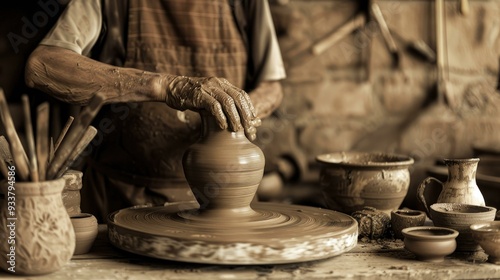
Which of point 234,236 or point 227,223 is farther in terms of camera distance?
point 227,223

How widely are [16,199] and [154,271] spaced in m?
0.37

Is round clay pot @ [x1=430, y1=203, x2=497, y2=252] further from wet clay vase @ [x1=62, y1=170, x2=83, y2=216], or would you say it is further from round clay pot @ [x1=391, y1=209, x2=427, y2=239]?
wet clay vase @ [x1=62, y1=170, x2=83, y2=216]

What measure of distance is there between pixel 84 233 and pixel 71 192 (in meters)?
0.19

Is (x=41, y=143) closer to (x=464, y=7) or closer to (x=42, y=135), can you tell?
(x=42, y=135)

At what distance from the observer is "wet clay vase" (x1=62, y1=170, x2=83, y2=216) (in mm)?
2027

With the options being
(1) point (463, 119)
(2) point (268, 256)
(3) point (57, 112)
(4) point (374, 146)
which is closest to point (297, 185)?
(4) point (374, 146)

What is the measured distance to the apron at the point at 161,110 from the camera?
2.77 meters

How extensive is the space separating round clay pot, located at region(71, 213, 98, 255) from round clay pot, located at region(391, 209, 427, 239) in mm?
857

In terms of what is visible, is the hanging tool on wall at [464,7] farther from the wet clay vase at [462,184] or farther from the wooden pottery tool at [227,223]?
the wooden pottery tool at [227,223]

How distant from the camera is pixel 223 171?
1.96m

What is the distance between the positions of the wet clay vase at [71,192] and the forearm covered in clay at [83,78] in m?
0.37

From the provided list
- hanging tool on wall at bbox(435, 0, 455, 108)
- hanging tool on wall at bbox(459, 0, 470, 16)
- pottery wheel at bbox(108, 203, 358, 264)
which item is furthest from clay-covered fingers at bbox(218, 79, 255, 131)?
hanging tool on wall at bbox(459, 0, 470, 16)

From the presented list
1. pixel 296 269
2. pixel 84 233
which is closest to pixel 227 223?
pixel 296 269
